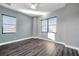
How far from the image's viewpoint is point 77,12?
1734 millimetres

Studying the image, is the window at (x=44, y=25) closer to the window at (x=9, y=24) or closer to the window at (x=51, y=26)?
the window at (x=51, y=26)

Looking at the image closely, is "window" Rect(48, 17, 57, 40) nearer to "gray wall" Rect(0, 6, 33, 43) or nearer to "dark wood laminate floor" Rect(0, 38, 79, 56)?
"dark wood laminate floor" Rect(0, 38, 79, 56)

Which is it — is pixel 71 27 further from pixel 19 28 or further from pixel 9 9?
pixel 9 9

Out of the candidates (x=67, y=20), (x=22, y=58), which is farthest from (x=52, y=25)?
(x=22, y=58)

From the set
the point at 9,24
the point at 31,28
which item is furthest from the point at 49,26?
the point at 9,24

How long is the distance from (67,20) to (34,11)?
1121mm

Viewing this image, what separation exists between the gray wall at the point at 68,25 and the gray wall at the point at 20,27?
0.89ft

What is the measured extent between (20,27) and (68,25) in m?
1.45

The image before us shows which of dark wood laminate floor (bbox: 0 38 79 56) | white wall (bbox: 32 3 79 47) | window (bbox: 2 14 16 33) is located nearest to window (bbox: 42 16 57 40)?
white wall (bbox: 32 3 79 47)

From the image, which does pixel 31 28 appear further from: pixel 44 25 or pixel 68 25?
pixel 68 25

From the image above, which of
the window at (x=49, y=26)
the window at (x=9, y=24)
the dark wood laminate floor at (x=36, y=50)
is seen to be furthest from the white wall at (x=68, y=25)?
the window at (x=9, y=24)

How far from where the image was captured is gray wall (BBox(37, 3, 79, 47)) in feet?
5.86

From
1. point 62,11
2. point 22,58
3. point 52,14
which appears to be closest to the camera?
point 22,58

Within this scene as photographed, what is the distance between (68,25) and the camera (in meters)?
2.11
